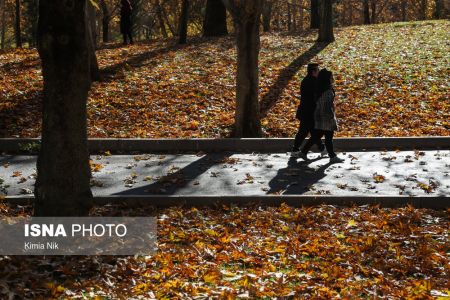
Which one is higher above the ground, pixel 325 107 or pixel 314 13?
pixel 314 13

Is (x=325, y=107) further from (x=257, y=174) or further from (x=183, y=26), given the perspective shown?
(x=183, y=26)

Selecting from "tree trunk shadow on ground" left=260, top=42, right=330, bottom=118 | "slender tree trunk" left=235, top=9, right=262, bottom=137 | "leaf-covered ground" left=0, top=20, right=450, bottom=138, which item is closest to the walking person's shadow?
"slender tree trunk" left=235, top=9, right=262, bottom=137

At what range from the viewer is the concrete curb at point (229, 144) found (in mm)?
12656

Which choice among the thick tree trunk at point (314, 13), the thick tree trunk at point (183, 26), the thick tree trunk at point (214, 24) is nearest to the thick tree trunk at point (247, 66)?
the thick tree trunk at point (183, 26)

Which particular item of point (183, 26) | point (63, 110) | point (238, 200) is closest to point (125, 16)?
point (183, 26)

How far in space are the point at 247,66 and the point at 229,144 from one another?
1.63 meters

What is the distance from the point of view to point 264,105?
51.4 ft

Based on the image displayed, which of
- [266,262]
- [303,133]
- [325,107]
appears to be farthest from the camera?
[303,133]

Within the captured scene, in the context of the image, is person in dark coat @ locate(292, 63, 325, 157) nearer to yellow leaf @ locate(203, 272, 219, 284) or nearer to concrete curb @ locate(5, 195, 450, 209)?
concrete curb @ locate(5, 195, 450, 209)

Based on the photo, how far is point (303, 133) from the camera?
39.5ft

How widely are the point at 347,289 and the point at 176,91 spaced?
36.5ft

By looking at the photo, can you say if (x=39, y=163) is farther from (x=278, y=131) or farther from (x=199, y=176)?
(x=278, y=131)

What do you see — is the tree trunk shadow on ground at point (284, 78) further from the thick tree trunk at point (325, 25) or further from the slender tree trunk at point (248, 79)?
the slender tree trunk at point (248, 79)

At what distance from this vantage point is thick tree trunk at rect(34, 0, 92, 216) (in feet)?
22.5
